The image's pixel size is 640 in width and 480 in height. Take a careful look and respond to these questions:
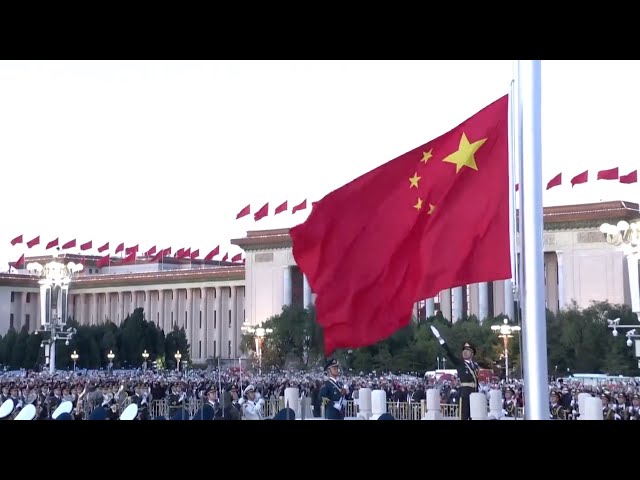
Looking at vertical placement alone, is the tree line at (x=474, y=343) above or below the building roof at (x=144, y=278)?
below

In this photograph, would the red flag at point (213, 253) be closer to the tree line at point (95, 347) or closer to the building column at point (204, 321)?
the tree line at point (95, 347)

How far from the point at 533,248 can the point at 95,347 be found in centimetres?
3184

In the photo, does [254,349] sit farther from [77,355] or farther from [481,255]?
[481,255]

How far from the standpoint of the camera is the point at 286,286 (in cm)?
4228

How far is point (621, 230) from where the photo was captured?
1348cm

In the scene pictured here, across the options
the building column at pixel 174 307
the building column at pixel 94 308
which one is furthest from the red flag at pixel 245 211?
the building column at pixel 94 308

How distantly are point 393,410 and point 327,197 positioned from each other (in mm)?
9630

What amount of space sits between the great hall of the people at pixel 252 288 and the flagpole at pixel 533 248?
90.3 feet

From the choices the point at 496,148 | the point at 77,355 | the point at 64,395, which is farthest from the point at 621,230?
the point at 77,355

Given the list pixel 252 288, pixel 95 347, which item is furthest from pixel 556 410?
pixel 252 288

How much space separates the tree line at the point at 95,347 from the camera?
109ft

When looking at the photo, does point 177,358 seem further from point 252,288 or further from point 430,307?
point 430,307

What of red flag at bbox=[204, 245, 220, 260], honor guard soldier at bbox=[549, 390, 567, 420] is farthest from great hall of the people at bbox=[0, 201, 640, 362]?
honor guard soldier at bbox=[549, 390, 567, 420]
